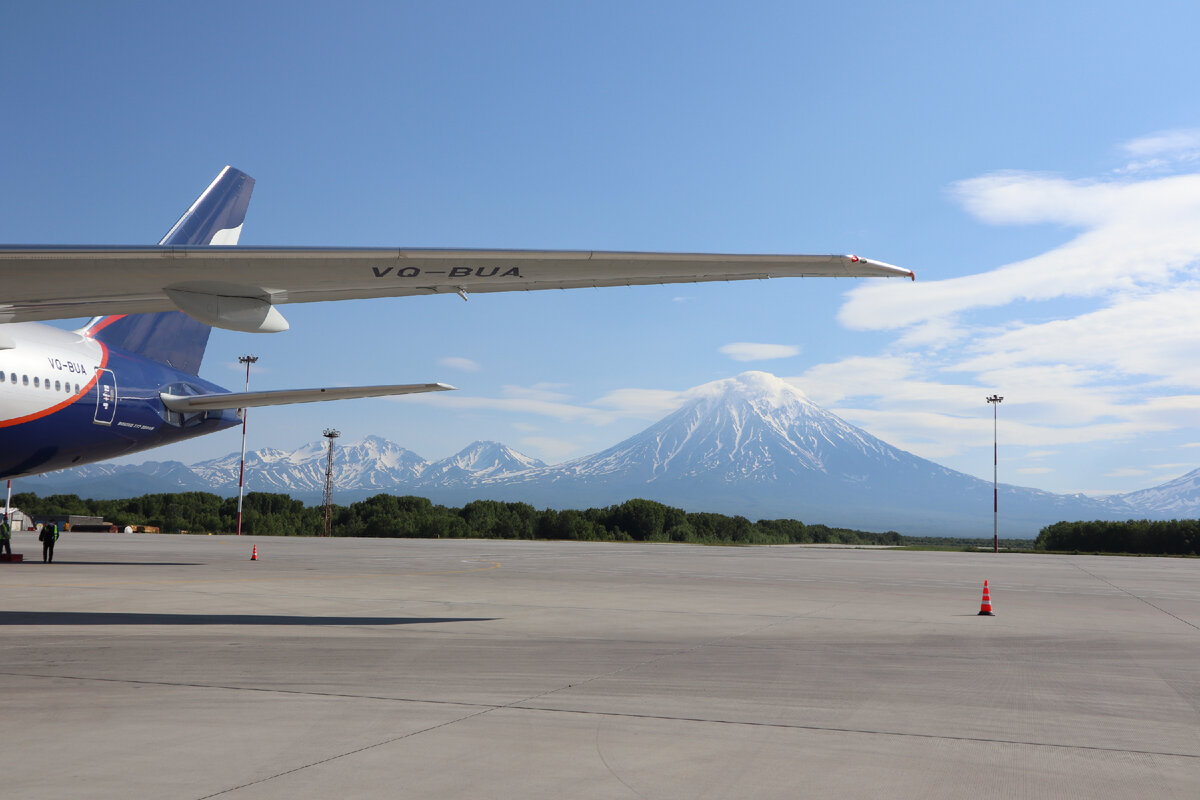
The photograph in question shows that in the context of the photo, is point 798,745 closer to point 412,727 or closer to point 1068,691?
point 412,727

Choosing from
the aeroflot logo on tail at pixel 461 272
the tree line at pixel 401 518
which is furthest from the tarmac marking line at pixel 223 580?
the tree line at pixel 401 518

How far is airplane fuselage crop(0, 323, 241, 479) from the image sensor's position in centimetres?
2389

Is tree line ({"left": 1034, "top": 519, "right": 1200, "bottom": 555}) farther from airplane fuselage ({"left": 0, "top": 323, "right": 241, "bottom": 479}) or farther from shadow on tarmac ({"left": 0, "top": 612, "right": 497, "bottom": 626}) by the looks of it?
shadow on tarmac ({"left": 0, "top": 612, "right": 497, "bottom": 626})

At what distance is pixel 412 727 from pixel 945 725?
4.79 meters

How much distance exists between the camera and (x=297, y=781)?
6.05m

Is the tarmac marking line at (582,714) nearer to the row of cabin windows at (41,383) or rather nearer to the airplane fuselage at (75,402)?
the row of cabin windows at (41,383)

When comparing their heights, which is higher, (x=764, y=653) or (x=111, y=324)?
(x=111, y=324)

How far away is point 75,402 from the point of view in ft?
82.3

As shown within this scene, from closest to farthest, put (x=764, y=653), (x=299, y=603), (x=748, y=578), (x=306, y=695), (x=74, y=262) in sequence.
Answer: (x=306, y=695)
(x=764, y=653)
(x=74, y=262)
(x=299, y=603)
(x=748, y=578)

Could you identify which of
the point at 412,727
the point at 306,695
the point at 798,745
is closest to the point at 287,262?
the point at 306,695

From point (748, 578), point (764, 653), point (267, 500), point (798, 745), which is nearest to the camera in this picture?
point (798, 745)

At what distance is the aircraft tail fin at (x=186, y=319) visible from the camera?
27250 mm

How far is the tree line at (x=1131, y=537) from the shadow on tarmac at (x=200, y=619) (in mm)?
78415

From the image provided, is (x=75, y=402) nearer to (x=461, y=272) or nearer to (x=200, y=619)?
(x=200, y=619)
